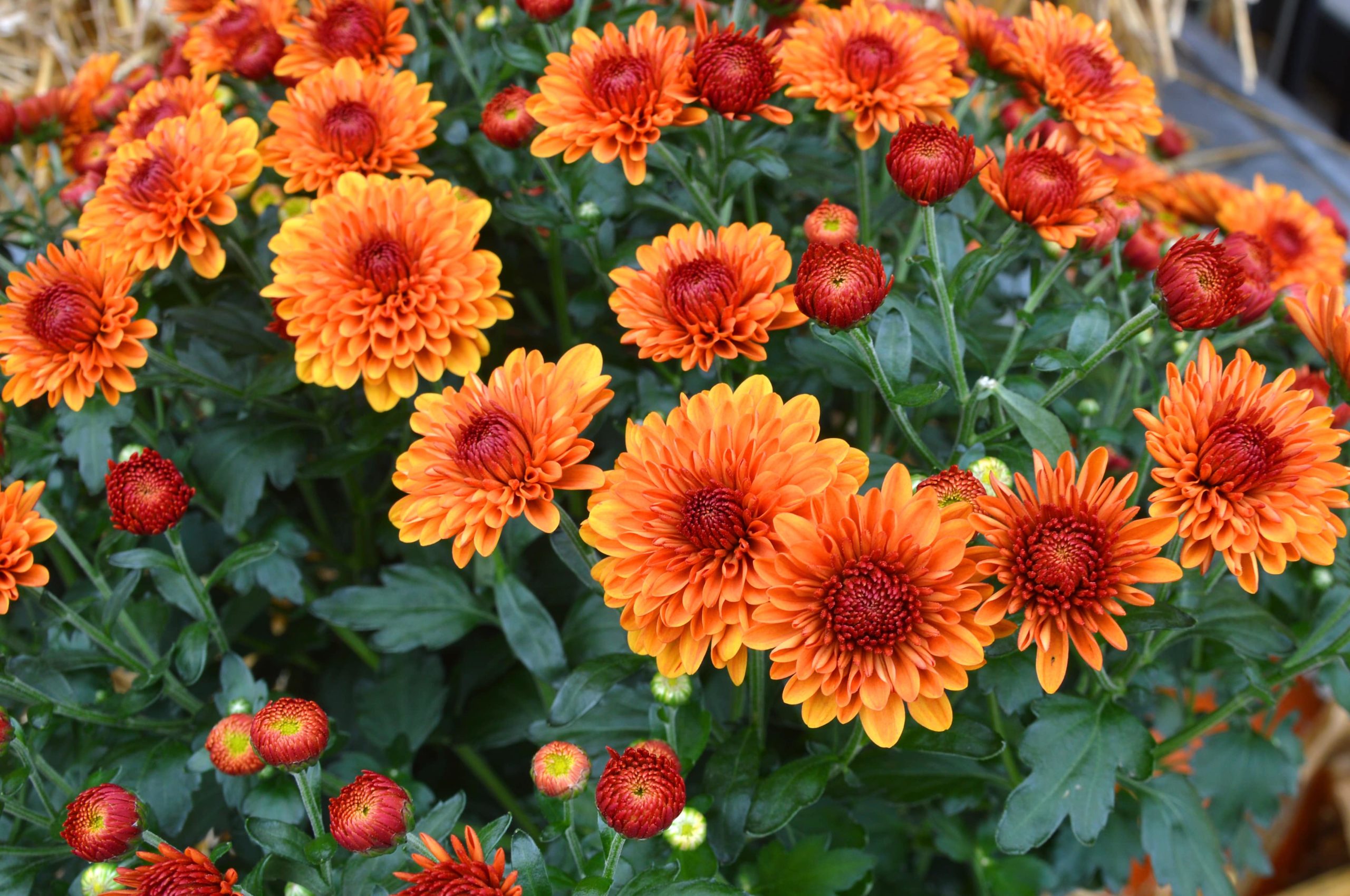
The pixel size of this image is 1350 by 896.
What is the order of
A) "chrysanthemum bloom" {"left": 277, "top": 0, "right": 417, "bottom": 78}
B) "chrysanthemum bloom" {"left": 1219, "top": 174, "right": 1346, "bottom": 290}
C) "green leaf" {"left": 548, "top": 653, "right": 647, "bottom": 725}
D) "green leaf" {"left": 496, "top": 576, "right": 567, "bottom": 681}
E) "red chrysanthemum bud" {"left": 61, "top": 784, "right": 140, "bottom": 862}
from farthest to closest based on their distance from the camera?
1. "chrysanthemum bloom" {"left": 1219, "top": 174, "right": 1346, "bottom": 290}
2. "chrysanthemum bloom" {"left": 277, "top": 0, "right": 417, "bottom": 78}
3. "green leaf" {"left": 496, "top": 576, "right": 567, "bottom": 681}
4. "green leaf" {"left": 548, "top": 653, "right": 647, "bottom": 725}
5. "red chrysanthemum bud" {"left": 61, "top": 784, "right": 140, "bottom": 862}

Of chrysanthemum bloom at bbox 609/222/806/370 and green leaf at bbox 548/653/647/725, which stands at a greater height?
chrysanthemum bloom at bbox 609/222/806/370

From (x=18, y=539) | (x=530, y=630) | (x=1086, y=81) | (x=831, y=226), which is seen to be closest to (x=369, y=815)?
(x=530, y=630)

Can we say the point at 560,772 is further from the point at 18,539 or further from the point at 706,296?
the point at 18,539

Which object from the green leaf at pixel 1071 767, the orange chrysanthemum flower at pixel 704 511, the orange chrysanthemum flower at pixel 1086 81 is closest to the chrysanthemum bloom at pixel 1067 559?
the orange chrysanthemum flower at pixel 704 511

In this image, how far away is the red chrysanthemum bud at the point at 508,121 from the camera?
1.06m

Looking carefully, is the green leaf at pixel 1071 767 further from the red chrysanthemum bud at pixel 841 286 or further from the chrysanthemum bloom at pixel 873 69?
the chrysanthemum bloom at pixel 873 69

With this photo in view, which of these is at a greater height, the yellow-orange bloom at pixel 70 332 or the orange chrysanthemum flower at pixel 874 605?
the orange chrysanthemum flower at pixel 874 605

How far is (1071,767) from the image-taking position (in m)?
0.91

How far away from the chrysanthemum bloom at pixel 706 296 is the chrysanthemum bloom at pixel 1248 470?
0.32m

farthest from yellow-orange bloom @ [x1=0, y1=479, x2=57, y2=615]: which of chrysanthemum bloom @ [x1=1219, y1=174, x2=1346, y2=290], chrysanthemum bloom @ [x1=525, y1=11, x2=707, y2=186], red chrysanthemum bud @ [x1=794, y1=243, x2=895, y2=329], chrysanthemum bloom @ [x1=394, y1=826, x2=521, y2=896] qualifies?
chrysanthemum bloom @ [x1=1219, y1=174, x2=1346, y2=290]

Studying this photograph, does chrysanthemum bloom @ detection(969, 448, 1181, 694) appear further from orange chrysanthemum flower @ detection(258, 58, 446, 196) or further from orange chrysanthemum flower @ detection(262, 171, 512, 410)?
orange chrysanthemum flower @ detection(258, 58, 446, 196)

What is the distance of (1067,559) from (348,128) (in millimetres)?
833

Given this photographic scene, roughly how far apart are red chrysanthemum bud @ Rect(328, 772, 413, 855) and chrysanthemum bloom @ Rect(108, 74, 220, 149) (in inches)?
33.0

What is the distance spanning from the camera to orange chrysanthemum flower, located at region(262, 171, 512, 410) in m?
0.96
